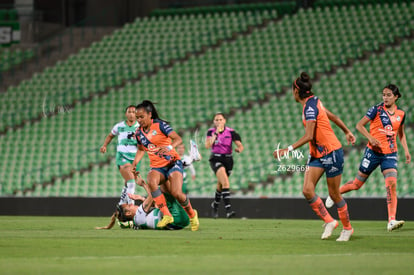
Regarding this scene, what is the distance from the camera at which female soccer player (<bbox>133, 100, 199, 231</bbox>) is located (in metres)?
13.7

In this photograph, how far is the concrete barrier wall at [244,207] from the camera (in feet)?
62.5

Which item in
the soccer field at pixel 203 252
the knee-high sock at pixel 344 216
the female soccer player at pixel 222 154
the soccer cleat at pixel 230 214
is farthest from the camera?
the soccer cleat at pixel 230 214

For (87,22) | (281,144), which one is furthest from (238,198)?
(87,22)

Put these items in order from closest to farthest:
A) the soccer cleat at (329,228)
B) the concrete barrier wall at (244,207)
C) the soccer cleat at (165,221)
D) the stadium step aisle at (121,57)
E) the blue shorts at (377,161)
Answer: the soccer cleat at (329,228), the soccer cleat at (165,221), the blue shorts at (377,161), the concrete barrier wall at (244,207), the stadium step aisle at (121,57)

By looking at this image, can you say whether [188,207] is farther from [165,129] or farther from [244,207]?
[244,207]

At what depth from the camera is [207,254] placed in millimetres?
9383

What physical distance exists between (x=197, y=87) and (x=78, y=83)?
530 centimetres

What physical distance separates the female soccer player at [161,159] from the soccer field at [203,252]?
1.51 feet

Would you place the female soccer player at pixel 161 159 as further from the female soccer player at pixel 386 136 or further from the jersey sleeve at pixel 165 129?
the female soccer player at pixel 386 136

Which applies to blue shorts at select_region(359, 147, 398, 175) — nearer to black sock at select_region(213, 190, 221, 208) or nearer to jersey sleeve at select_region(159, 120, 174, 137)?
jersey sleeve at select_region(159, 120, 174, 137)

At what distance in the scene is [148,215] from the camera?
47.5ft

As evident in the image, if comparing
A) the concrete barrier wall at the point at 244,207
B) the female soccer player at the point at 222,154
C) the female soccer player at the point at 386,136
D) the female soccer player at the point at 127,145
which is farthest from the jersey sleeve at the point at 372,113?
the female soccer player at the point at 127,145

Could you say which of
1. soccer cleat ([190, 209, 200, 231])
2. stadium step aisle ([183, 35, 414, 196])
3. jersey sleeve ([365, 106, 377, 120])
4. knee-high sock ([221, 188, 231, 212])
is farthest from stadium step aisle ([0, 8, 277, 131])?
Answer: jersey sleeve ([365, 106, 377, 120])

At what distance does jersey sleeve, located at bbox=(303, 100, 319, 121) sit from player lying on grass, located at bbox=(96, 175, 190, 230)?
3924 millimetres
